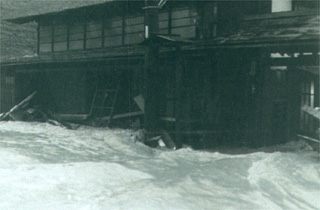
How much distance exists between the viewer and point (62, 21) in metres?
17.6

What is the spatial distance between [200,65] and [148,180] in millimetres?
6242

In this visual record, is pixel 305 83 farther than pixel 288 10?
Yes

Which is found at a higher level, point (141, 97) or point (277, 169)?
point (141, 97)

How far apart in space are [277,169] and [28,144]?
6.00 metres

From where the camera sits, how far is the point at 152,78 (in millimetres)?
11367

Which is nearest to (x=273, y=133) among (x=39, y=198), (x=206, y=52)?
(x=206, y=52)

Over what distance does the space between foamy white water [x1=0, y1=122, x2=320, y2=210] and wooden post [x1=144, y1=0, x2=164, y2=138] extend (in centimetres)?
108

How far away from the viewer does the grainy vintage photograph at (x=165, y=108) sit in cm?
673

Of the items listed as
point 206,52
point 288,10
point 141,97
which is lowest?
point 141,97

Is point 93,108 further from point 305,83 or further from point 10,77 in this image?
point 305,83

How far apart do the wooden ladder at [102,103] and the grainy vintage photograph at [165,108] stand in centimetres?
6

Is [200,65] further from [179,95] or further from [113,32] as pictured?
[113,32]

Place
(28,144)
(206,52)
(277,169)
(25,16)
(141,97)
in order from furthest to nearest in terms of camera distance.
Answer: (25,16), (141,97), (206,52), (28,144), (277,169)

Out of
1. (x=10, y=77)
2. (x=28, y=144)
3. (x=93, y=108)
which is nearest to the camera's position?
(x=28, y=144)
